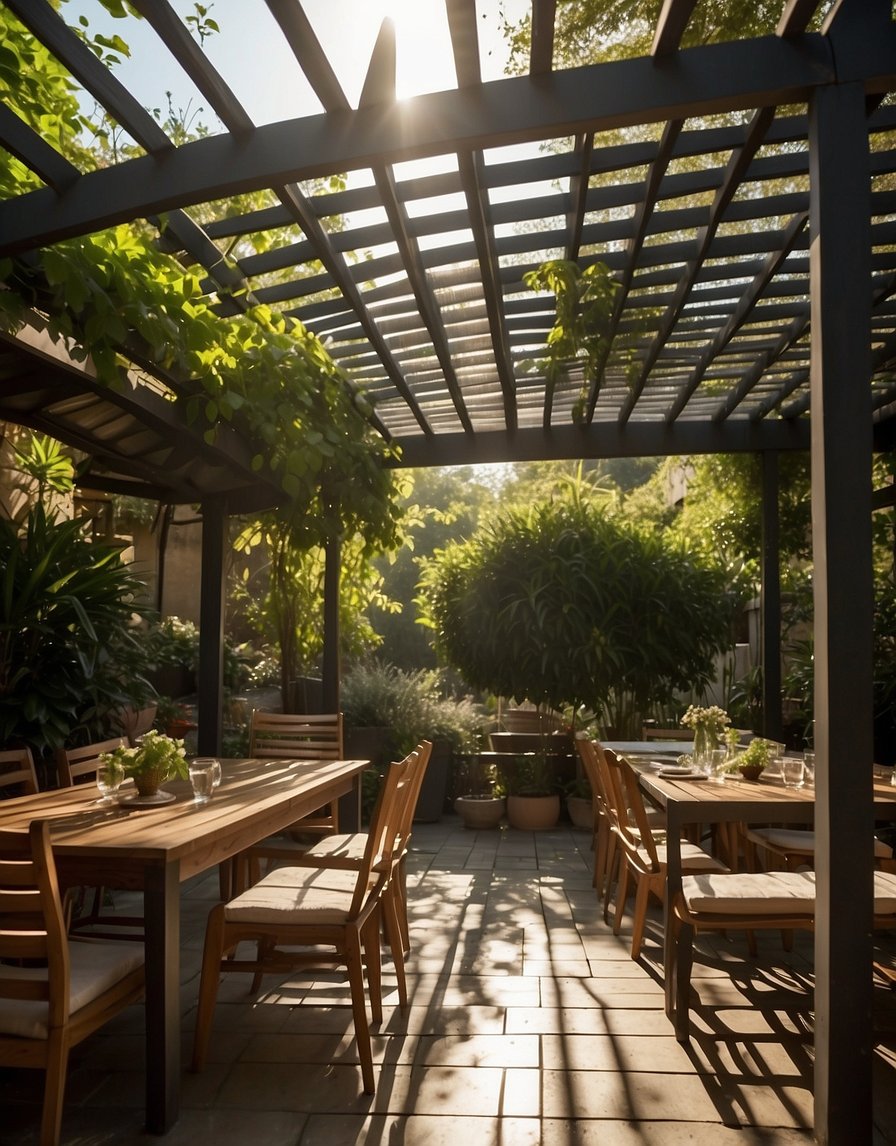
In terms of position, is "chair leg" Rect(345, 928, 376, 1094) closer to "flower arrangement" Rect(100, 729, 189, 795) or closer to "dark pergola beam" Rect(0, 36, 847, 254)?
"flower arrangement" Rect(100, 729, 189, 795)

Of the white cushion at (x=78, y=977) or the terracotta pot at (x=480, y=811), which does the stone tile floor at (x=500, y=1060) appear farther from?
the terracotta pot at (x=480, y=811)

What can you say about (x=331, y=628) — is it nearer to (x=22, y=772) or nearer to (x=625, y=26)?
(x=22, y=772)

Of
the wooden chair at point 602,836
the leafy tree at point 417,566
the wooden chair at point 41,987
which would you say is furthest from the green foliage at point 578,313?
the leafy tree at point 417,566

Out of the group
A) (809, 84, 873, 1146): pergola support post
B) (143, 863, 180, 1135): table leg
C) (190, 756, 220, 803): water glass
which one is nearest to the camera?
(809, 84, 873, 1146): pergola support post

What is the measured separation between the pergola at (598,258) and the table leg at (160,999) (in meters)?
1.76

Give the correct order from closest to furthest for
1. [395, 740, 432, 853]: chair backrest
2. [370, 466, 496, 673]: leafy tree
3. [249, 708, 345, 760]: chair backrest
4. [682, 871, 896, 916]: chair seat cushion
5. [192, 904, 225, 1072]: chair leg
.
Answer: [192, 904, 225, 1072]: chair leg, [682, 871, 896, 916]: chair seat cushion, [395, 740, 432, 853]: chair backrest, [249, 708, 345, 760]: chair backrest, [370, 466, 496, 673]: leafy tree

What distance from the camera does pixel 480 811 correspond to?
25.9 ft

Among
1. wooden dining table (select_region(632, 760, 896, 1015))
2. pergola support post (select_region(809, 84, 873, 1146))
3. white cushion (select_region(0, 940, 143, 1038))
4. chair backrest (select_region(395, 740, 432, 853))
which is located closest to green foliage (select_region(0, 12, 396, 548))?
chair backrest (select_region(395, 740, 432, 853))

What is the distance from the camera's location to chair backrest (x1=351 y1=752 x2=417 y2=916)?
3.20 meters

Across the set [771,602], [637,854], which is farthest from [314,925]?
[771,602]

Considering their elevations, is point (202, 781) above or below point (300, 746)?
above

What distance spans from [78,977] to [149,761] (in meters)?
0.98

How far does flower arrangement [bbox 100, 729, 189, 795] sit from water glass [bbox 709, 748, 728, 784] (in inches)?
91.3

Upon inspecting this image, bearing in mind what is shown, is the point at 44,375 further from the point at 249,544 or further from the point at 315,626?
the point at 315,626
